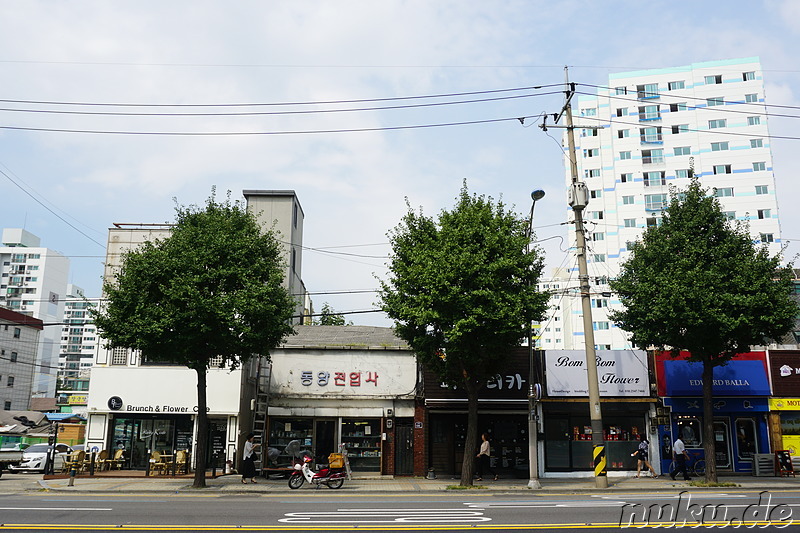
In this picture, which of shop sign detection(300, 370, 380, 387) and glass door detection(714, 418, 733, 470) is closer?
glass door detection(714, 418, 733, 470)

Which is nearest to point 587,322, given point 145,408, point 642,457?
point 642,457

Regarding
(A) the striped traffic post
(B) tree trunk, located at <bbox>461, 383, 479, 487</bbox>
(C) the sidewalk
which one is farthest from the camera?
(B) tree trunk, located at <bbox>461, 383, 479, 487</bbox>

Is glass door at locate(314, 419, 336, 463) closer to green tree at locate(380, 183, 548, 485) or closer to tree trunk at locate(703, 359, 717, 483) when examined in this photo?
green tree at locate(380, 183, 548, 485)

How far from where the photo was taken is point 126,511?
14438 millimetres

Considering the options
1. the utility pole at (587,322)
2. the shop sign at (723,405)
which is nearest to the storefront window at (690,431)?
the shop sign at (723,405)

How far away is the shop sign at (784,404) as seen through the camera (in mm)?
26178

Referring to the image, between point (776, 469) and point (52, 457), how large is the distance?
94.5ft

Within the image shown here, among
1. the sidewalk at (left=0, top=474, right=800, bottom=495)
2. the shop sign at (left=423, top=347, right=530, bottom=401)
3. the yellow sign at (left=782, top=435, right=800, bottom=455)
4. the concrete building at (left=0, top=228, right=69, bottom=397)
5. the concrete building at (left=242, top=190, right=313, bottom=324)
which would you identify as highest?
the concrete building at (left=0, top=228, right=69, bottom=397)

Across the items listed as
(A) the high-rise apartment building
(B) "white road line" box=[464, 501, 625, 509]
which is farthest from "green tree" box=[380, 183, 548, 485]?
(A) the high-rise apartment building

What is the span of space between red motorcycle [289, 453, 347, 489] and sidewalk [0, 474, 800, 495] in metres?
0.27

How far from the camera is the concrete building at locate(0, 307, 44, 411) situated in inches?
2404

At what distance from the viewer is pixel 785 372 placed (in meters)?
26.6

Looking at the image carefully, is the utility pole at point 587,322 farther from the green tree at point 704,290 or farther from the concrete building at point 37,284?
the concrete building at point 37,284

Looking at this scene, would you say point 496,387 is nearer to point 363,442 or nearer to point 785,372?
point 363,442
